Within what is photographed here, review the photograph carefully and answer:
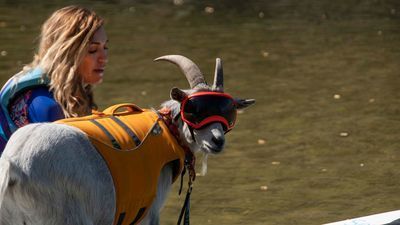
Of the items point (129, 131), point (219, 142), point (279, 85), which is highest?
point (129, 131)

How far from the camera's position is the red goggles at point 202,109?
5914 mm

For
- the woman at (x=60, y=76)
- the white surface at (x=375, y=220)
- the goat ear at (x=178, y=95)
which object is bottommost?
the white surface at (x=375, y=220)

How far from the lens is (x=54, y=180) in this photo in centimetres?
515

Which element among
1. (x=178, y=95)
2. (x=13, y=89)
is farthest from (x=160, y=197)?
(x=13, y=89)

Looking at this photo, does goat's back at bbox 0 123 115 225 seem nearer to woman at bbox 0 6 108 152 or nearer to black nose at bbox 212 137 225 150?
woman at bbox 0 6 108 152

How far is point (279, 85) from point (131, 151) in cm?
700

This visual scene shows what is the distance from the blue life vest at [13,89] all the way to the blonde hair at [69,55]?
51 millimetres

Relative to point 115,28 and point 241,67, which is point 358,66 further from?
point 115,28

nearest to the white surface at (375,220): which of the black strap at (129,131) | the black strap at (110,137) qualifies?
the black strap at (129,131)

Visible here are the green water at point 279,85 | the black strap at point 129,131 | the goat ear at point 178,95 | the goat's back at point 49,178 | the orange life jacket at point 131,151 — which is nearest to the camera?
the goat's back at point 49,178

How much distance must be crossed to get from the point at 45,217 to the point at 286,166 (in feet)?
14.9

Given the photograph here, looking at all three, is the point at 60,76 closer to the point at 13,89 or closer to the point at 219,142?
the point at 13,89

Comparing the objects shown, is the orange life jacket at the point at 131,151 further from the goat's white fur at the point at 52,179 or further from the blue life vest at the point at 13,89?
the blue life vest at the point at 13,89

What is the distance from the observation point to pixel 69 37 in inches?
234
